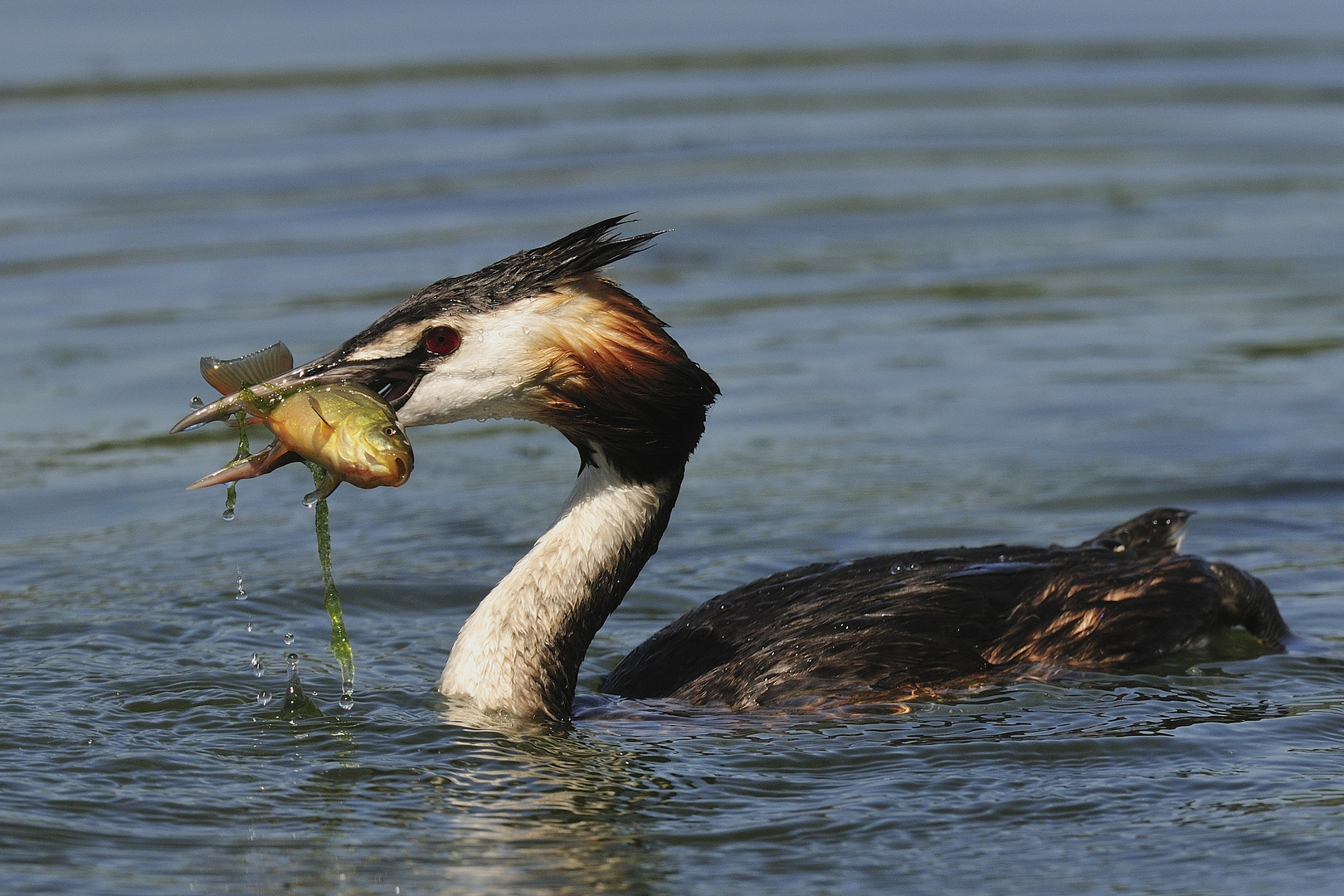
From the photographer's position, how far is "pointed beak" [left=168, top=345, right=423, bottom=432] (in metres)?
5.62

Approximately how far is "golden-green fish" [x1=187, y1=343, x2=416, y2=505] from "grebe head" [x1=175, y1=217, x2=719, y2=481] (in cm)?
16

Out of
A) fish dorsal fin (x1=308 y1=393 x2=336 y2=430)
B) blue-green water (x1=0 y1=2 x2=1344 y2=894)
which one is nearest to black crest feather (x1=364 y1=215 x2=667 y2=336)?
fish dorsal fin (x1=308 y1=393 x2=336 y2=430)

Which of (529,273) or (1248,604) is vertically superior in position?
(529,273)

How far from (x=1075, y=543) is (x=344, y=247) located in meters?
6.43

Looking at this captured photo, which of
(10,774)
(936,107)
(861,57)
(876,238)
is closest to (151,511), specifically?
(10,774)

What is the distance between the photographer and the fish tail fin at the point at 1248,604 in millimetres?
7004

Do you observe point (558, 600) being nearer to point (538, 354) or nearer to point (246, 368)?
point (538, 354)

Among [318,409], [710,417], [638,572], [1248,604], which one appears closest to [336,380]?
[318,409]

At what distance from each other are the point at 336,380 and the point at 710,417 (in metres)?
4.99

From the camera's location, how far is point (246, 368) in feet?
19.1

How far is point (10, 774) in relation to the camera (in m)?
5.94

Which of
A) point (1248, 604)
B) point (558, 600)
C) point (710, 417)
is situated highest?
point (710, 417)

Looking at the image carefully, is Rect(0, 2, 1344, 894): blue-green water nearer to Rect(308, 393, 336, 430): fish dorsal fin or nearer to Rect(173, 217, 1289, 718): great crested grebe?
Rect(173, 217, 1289, 718): great crested grebe

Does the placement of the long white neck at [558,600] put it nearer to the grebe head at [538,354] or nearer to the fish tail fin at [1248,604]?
the grebe head at [538,354]
